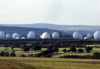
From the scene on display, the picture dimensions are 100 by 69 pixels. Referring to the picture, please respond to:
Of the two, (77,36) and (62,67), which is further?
(77,36)

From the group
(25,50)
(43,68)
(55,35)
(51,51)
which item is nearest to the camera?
(43,68)

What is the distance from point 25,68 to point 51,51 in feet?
109

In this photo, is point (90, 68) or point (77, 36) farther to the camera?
point (77, 36)

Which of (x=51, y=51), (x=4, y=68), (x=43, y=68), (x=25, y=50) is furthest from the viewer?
(x=25, y=50)

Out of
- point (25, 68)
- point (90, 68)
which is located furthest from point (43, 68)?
point (90, 68)

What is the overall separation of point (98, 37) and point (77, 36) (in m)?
17.9

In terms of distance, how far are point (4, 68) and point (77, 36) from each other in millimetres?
129993

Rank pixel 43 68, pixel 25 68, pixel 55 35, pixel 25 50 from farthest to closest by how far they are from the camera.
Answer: pixel 55 35 → pixel 25 50 → pixel 43 68 → pixel 25 68

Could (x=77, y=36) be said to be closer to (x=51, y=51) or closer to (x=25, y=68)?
(x=51, y=51)

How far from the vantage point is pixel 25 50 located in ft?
219

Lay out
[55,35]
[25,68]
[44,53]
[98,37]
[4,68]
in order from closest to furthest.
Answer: [4,68]
[25,68]
[44,53]
[98,37]
[55,35]

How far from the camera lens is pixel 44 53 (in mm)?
57344

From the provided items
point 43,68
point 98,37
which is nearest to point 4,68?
point 43,68

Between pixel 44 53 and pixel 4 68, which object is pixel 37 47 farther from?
pixel 4 68
